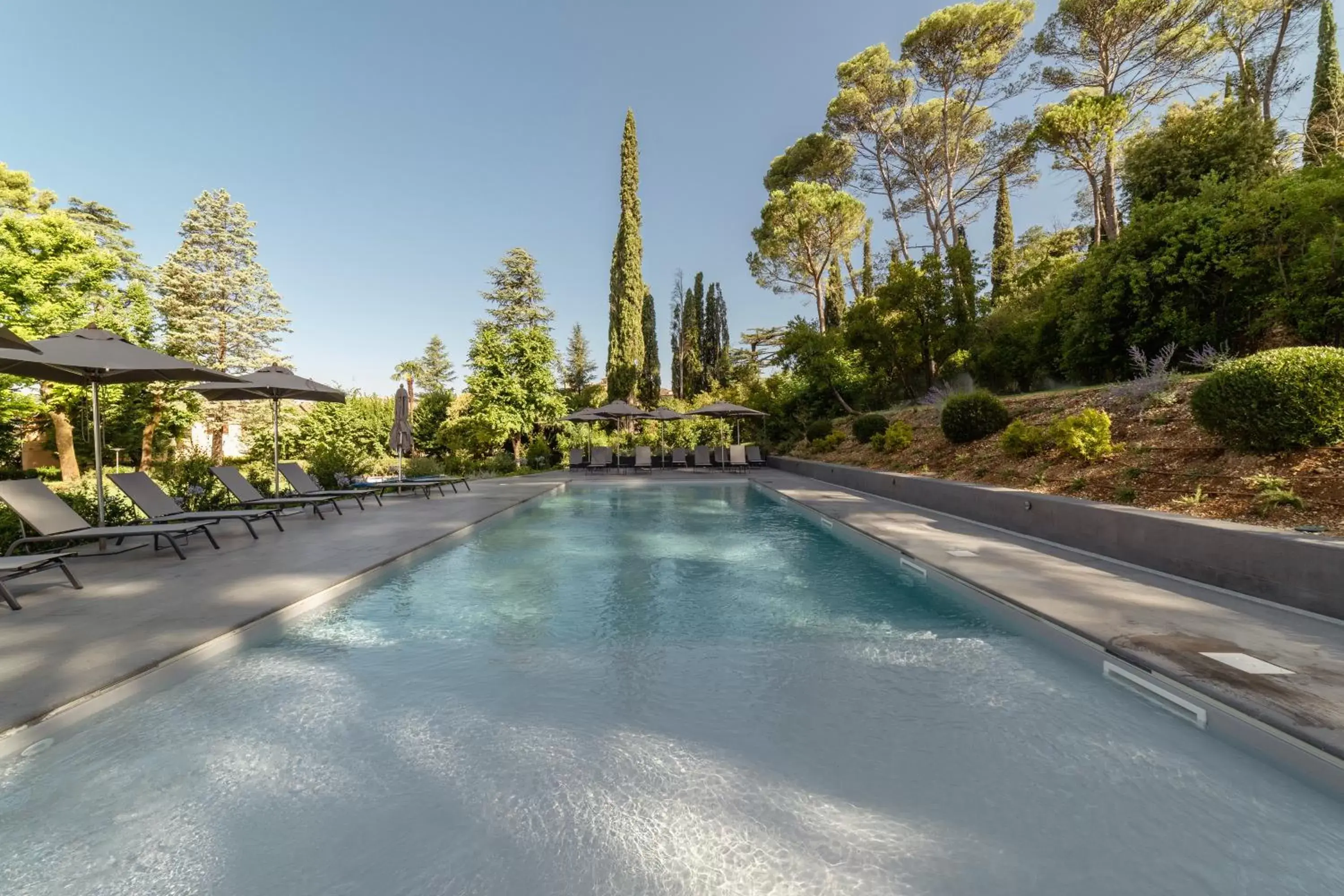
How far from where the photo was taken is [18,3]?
11164mm

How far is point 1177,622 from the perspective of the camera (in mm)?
3320

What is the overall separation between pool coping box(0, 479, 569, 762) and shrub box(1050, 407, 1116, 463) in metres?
8.25

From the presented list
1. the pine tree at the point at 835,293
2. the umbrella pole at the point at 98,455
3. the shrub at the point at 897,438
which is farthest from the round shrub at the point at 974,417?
the pine tree at the point at 835,293

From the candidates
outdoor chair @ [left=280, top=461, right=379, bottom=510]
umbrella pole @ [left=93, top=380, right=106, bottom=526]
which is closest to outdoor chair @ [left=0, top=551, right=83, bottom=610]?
umbrella pole @ [left=93, top=380, right=106, bottom=526]

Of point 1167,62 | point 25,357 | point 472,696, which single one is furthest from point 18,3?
point 1167,62

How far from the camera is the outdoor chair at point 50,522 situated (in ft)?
16.1

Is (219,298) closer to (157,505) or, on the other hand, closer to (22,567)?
(157,505)

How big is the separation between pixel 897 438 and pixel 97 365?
12846 millimetres

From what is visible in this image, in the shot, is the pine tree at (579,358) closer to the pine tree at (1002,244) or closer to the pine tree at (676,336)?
the pine tree at (676,336)

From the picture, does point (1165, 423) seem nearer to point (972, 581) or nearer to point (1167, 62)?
point (972, 581)

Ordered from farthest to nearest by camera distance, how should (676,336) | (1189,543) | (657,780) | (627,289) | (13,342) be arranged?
(676,336)
(627,289)
(1189,543)
(13,342)
(657,780)

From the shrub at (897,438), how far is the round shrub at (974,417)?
1747 mm

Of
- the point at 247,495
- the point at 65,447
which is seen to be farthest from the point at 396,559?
the point at 65,447

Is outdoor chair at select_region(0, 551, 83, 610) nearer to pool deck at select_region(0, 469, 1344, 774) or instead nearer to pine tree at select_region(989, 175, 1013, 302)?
pool deck at select_region(0, 469, 1344, 774)
